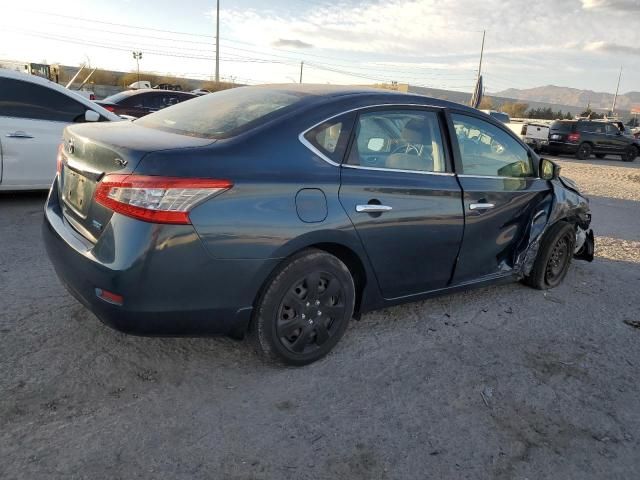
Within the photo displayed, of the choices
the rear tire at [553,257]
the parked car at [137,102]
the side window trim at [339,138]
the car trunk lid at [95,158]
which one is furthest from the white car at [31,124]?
the parked car at [137,102]

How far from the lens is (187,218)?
2.57 m

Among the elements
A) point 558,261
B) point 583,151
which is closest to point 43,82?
point 558,261

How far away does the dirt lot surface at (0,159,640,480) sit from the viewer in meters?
2.42

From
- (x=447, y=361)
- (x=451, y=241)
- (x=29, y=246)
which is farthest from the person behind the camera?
(x=29, y=246)

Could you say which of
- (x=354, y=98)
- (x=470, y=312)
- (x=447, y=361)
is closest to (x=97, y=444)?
(x=447, y=361)

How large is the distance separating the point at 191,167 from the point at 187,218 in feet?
0.82

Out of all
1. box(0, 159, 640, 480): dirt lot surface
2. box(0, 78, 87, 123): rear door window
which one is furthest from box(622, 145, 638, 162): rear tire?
box(0, 78, 87, 123): rear door window

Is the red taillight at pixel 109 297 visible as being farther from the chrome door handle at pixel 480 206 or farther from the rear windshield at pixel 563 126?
the rear windshield at pixel 563 126

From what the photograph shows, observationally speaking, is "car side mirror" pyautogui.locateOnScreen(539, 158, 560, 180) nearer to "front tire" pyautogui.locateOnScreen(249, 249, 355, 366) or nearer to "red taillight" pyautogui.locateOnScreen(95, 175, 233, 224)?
"front tire" pyautogui.locateOnScreen(249, 249, 355, 366)

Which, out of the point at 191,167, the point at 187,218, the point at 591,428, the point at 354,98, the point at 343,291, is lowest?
the point at 591,428

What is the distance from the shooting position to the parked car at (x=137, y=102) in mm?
12992

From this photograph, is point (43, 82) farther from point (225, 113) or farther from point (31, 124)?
point (225, 113)

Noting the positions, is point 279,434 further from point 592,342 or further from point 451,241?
point 592,342

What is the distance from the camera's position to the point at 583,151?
22703 mm
